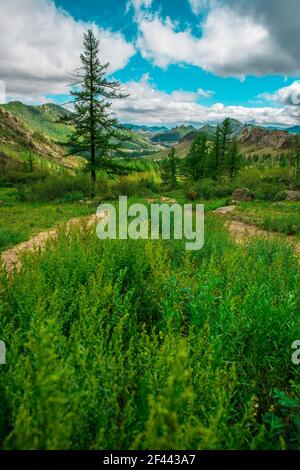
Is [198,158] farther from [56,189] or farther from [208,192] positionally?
[56,189]

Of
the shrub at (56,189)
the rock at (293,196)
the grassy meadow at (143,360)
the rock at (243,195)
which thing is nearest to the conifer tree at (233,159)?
the rock at (293,196)

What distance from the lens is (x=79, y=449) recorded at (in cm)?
182

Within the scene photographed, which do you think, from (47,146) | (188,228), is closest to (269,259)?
(188,228)

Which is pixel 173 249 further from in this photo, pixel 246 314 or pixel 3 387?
pixel 3 387

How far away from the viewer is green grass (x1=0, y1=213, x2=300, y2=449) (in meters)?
1.66

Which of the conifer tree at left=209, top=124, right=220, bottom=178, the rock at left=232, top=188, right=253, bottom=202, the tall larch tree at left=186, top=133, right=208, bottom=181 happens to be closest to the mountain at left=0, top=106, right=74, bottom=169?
the tall larch tree at left=186, top=133, right=208, bottom=181

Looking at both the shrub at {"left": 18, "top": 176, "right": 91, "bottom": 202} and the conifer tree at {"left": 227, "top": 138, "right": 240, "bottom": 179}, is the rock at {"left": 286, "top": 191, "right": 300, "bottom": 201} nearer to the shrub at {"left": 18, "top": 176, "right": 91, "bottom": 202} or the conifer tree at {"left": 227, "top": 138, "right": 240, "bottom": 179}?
the shrub at {"left": 18, "top": 176, "right": 91, "bottom": 202}

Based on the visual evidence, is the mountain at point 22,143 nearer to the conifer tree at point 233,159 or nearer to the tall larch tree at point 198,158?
the tall larch tree at point 198,158

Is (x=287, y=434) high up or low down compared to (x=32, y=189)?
down

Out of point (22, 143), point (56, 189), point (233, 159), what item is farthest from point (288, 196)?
point (22, 143)

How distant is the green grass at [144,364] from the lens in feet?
5.45

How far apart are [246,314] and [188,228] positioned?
567cm

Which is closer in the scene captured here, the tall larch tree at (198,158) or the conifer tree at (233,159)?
the tall larch tree at (198,158)

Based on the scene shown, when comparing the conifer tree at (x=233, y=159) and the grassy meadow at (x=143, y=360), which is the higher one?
the conifer tree at (x=233, y=159)
